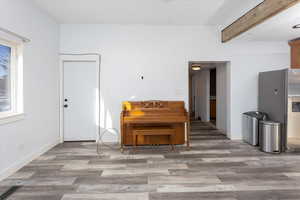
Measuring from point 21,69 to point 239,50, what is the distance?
4.34m

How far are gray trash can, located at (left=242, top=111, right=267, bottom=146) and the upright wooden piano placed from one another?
136 centimetres

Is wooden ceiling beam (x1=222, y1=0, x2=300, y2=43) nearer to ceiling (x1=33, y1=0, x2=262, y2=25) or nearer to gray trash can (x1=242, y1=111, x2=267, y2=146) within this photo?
ceiling (x1=33, y1=0, x2=262, y2=25)

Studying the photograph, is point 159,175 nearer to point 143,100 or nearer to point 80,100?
point 143,100

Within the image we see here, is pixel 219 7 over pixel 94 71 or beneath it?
over

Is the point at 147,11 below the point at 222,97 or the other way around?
the other way around

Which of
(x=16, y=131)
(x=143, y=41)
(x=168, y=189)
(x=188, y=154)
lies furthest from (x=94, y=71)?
(x=168, y=189)

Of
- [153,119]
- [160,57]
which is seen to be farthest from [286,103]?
[160,57]

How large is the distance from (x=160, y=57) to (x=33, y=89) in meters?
2.60

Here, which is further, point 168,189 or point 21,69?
point 21,69

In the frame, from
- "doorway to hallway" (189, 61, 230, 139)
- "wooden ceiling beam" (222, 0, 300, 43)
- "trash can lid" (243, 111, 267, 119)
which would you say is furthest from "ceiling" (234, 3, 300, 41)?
"trash can lid" (243, 111, 267, 119)

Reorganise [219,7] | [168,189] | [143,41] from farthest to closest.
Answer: [143,41] → [219,7] → [168,189]

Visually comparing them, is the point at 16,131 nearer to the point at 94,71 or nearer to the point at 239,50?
the point at 94,71

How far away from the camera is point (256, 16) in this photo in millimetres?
3426

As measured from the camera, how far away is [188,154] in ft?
12.7
